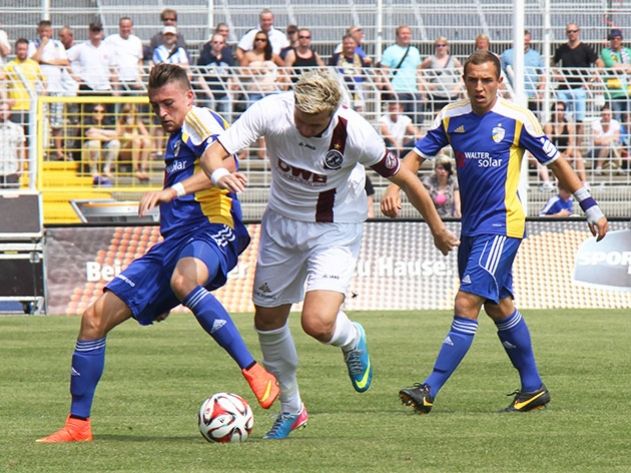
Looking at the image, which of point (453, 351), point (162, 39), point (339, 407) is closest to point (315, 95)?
point (453, 351)

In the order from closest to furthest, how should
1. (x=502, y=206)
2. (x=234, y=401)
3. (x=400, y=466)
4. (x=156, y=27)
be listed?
(x=400, y=466)
(x=234, y=401)
(x=502, y=206)
(x=156, y=27)

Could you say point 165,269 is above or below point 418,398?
above

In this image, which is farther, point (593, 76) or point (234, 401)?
point (593, 76)

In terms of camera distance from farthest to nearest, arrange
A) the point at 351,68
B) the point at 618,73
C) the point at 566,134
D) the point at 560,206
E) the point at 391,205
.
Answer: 1. the point at 618,73
2. the point at 566,134
3. the point at 560,206
4. the point at 351,68
5. the point at 391,205

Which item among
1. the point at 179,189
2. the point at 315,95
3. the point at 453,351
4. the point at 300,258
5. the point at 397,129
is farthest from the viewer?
the point at 397,129

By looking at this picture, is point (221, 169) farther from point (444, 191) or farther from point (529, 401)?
point (444, 191)

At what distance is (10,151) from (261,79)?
3.88m

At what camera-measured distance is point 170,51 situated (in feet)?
68.4

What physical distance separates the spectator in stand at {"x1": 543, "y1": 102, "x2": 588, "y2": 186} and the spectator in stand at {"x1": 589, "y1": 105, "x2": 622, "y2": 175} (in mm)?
249

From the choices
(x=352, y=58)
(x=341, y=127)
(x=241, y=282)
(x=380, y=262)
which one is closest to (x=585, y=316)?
(x=380, y=262)

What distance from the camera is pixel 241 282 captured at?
56.6 ft

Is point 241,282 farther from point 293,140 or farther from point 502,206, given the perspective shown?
point 293,140

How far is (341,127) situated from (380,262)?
984 cm

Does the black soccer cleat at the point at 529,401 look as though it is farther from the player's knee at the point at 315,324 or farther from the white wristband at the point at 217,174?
the white wristband at the point at 217,174
